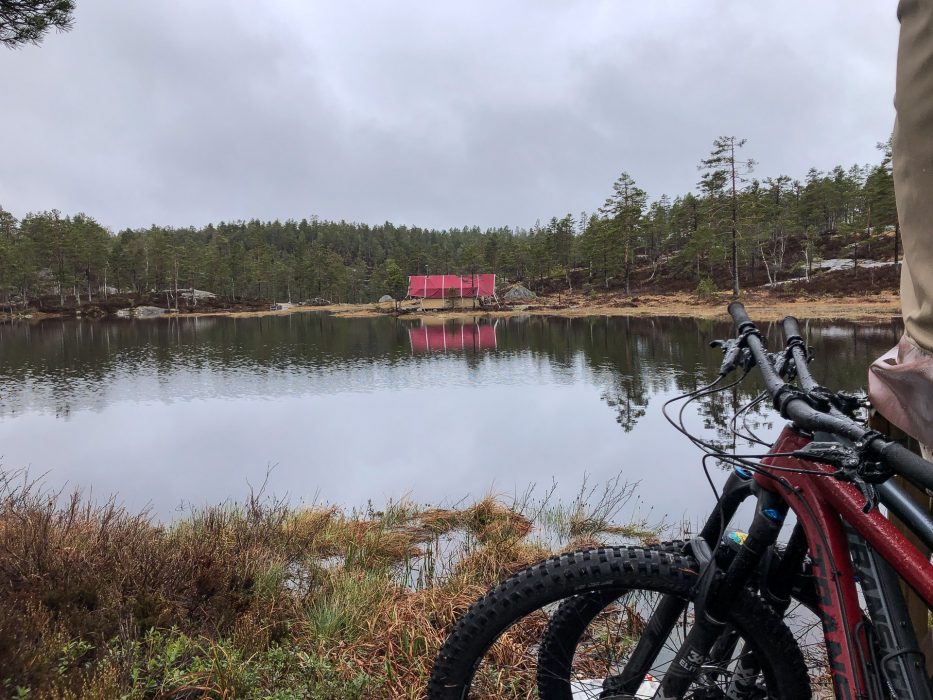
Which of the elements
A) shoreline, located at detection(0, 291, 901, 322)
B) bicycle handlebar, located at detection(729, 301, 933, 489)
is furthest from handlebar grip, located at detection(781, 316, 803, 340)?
shoreline, located at detection(0, 291, 901, 322)

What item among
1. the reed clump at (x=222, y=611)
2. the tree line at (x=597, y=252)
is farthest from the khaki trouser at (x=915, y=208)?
the tree line at (x=597, y=252)

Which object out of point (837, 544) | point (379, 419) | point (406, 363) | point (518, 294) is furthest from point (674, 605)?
point (518, 294)

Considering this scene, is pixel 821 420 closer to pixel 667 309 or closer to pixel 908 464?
Result: pixel 908 464

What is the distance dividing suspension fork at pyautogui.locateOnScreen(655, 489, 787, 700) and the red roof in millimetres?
61562

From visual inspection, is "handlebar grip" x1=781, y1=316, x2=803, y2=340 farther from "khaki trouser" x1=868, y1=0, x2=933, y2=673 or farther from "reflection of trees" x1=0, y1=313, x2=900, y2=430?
"reflection of trees" x1=0, y1=313, x2=900, y2=430

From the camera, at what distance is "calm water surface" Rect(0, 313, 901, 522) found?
8581 millimetres

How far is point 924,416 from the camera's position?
1.37 meters

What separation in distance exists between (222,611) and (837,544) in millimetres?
3337

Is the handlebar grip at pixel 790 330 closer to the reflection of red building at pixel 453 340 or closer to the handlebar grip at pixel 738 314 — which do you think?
the handlebar grip at pixel 738 314

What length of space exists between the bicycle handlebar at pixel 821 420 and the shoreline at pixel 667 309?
683 inches

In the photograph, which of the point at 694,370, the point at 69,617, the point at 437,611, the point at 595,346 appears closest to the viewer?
the point at 69,617

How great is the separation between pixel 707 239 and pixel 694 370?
3939 cm

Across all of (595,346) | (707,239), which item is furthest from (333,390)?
(707,239)

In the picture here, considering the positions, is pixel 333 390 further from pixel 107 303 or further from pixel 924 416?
pixel 107 303
